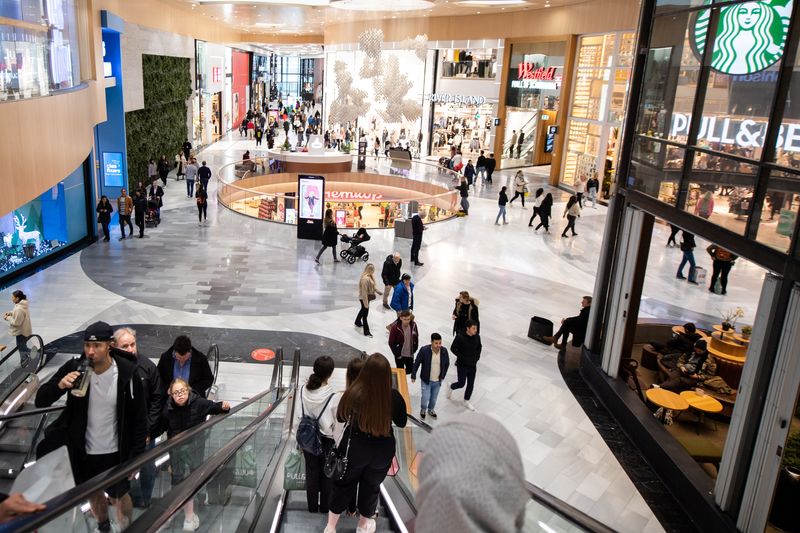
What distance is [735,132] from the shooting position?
6730 mm

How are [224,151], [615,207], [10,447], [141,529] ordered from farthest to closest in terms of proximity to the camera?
[224,151] < [615,207] < [10,447] < [141,529]

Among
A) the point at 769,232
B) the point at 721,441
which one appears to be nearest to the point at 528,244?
the point at 721,441

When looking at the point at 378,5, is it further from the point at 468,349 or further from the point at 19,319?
the point at 468,349

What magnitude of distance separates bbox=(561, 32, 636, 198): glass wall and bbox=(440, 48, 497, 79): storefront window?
5.47 meters

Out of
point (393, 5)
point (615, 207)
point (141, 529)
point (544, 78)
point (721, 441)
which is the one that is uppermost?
point (393, 5)

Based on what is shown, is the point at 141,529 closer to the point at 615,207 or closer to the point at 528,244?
the point at 615,207

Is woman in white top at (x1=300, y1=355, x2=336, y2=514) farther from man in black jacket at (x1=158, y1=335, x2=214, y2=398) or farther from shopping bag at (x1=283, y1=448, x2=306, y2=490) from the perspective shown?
man in black jacket at (x1=158, y1=335, x2=214, y2=398)

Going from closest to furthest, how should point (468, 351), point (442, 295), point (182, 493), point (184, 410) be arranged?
1. point (182, 493)
2. point (184, 410)
3. point (468, 351)
4. point (442, 295)

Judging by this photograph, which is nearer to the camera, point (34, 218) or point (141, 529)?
point (141, 529)

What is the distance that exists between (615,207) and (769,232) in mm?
3526

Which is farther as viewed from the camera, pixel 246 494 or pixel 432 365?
pixel 432 365

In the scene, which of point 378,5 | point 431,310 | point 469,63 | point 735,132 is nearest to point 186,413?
point 735,132

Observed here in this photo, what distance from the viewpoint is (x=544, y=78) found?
28.2 metres

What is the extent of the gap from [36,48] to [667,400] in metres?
10.7
